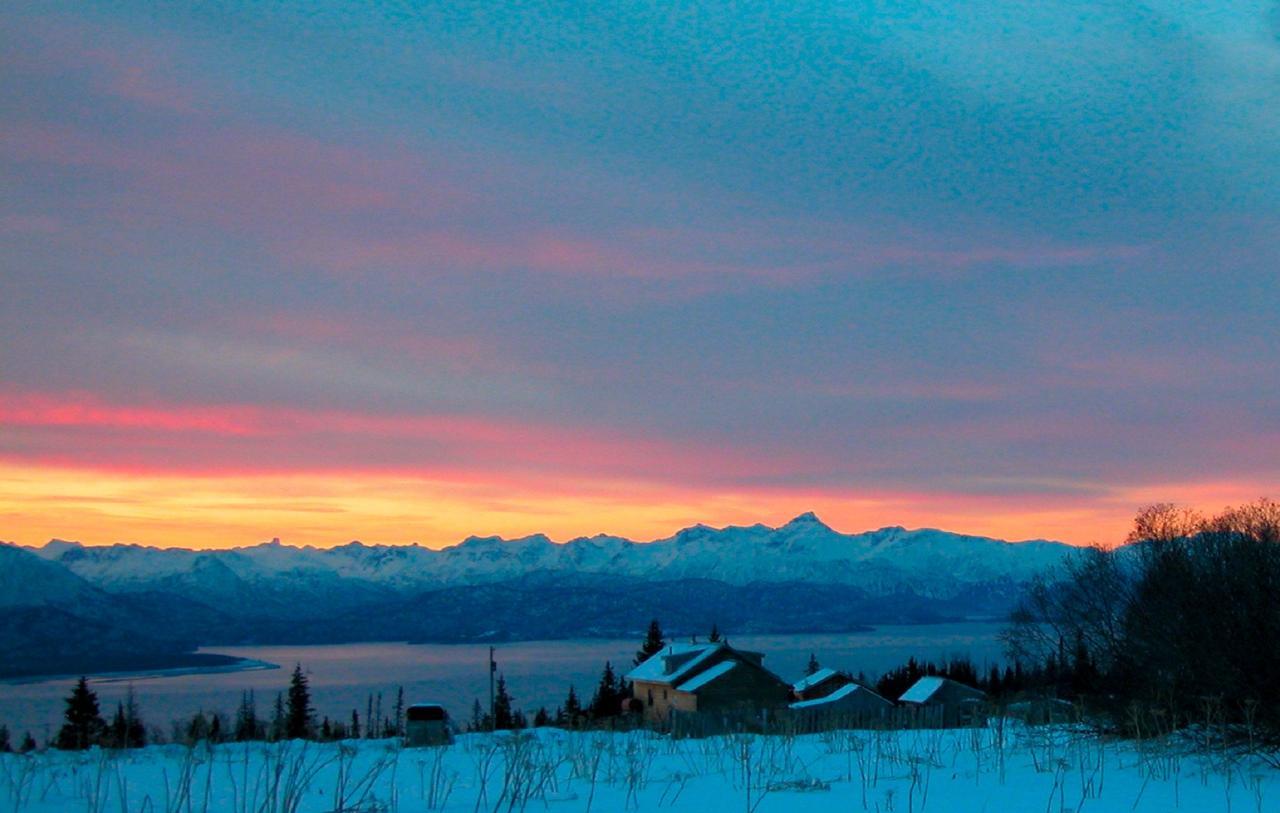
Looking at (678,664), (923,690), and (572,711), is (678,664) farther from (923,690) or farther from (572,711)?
(572,711)

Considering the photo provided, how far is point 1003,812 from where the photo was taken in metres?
8.07

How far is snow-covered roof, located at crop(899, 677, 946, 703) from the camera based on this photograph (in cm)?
5112

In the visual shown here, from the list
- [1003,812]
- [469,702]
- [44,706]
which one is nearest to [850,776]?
[1003,812]

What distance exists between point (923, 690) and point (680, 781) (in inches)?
1781

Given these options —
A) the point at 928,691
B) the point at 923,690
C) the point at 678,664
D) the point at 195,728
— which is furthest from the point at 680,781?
the point at 923,690

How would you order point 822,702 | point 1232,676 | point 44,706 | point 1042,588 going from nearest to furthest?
point 1232,676 → point 1042,588 → point 822,702 → point 44,706

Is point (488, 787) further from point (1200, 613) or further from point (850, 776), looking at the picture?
point (1200, 613)

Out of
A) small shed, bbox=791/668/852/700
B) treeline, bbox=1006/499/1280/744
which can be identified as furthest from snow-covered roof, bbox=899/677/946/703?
treeline, bbox=1006/499/1280/744

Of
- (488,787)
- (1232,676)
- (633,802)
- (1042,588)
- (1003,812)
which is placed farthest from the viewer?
(1042,588)

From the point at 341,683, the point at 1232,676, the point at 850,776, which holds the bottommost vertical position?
the point at 341,683

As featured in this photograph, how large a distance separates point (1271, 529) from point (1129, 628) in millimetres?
2160

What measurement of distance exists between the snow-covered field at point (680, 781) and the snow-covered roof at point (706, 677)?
33.7m

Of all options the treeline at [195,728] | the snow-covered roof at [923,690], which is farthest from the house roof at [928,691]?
the treeline at [195,728]

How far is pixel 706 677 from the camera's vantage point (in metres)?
47.4
